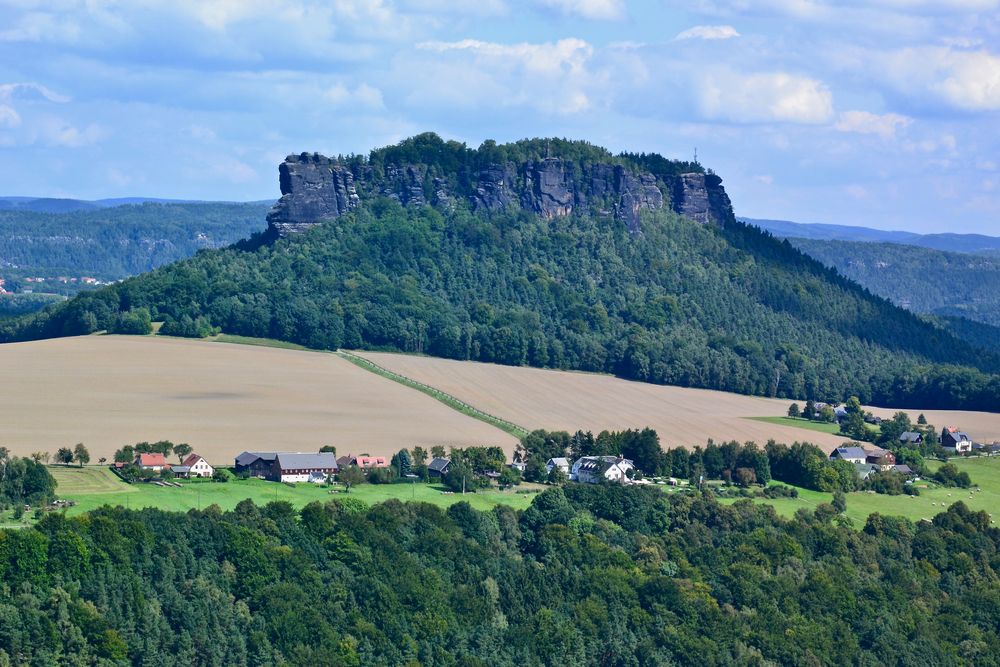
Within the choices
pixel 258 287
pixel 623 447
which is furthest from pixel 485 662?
pixel 258 287

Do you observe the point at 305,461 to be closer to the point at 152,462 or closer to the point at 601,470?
the point at 152,462

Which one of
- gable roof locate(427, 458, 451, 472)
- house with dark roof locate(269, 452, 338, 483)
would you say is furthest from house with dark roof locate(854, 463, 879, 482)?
house with dark roof locate(269, 452, 338, 483)

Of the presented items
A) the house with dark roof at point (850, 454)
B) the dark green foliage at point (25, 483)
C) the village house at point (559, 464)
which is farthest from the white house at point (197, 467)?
the house with dark roof at point (850, 454)

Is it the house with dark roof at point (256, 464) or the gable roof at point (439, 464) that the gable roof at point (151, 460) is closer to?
the house with dark roof at point (256, 464)

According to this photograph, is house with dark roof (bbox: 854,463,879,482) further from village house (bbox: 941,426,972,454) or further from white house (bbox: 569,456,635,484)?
white house (bbox: 569,456,635,484)

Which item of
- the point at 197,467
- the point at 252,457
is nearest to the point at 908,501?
the point at 252,457
